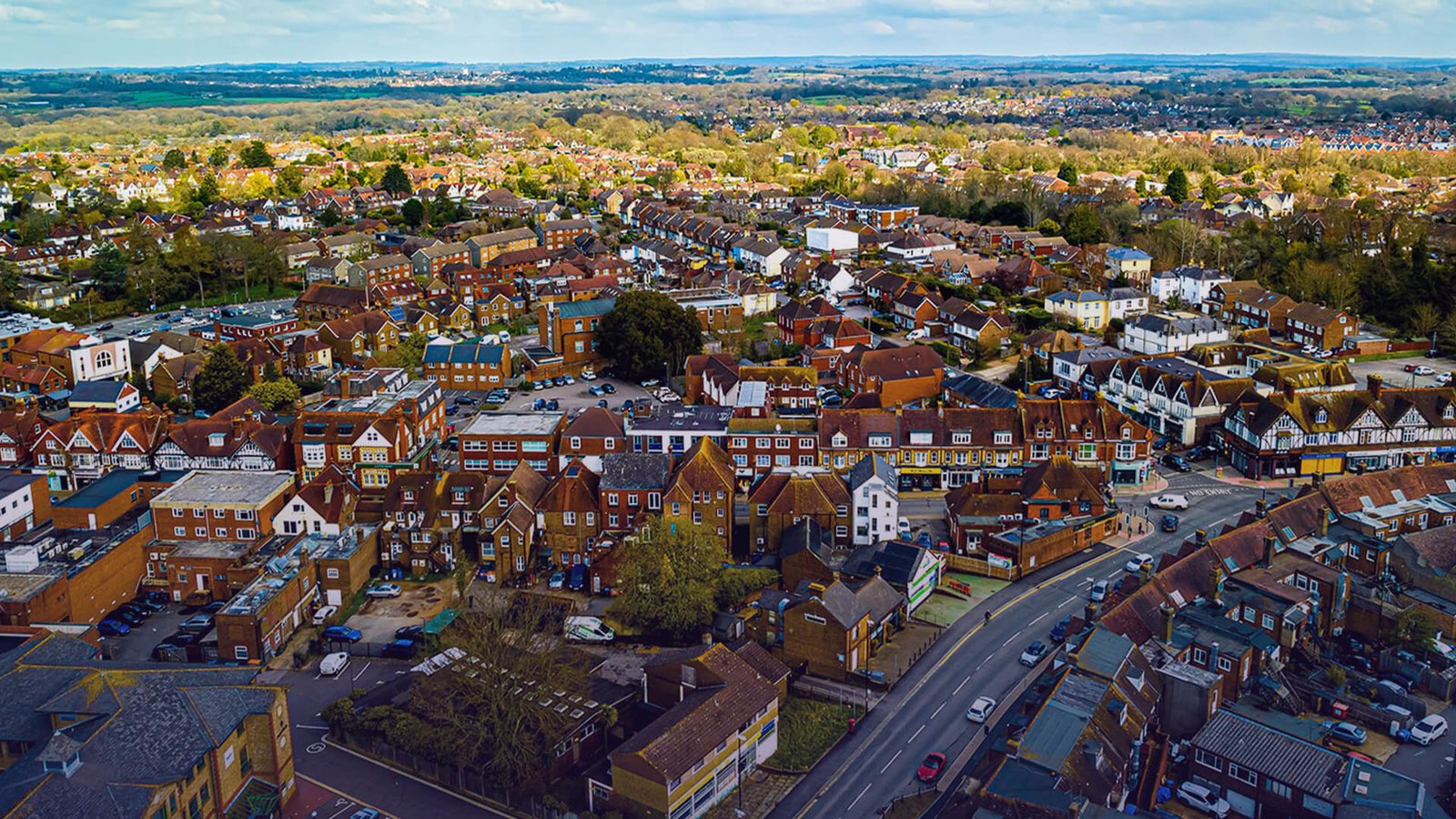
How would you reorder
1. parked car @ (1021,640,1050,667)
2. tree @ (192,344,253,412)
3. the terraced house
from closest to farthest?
parked car @ (1021,640,1050,667), the terraced house, tree @ (192,344,253,412)

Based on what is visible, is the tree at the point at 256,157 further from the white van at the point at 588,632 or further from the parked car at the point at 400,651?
the white van at the point at 588,632

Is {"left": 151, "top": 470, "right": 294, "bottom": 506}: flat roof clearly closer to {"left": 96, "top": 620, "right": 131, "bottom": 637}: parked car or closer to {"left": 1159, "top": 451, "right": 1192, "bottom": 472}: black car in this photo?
{"left": 96, "top": 620, "right": 131, "bottom": 637}: parked car

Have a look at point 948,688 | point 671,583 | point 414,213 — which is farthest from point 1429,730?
point 414,213

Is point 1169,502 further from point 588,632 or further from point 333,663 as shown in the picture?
point 333,663

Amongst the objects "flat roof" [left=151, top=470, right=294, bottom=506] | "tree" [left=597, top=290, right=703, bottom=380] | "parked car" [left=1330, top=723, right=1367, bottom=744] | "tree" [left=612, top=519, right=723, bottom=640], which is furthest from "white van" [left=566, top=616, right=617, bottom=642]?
"tree" [left=597, top=290, right=703, bottom=380]

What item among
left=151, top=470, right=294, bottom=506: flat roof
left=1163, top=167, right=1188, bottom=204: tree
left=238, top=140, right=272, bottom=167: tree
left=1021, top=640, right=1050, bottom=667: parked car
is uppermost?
left=238, top=140, right=272, bottom=167: tree

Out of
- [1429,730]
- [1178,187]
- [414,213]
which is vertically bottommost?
[1429,730]

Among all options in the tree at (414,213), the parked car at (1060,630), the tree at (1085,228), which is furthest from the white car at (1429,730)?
the tree at (414,213)

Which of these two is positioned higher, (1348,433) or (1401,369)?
(1348,433)
